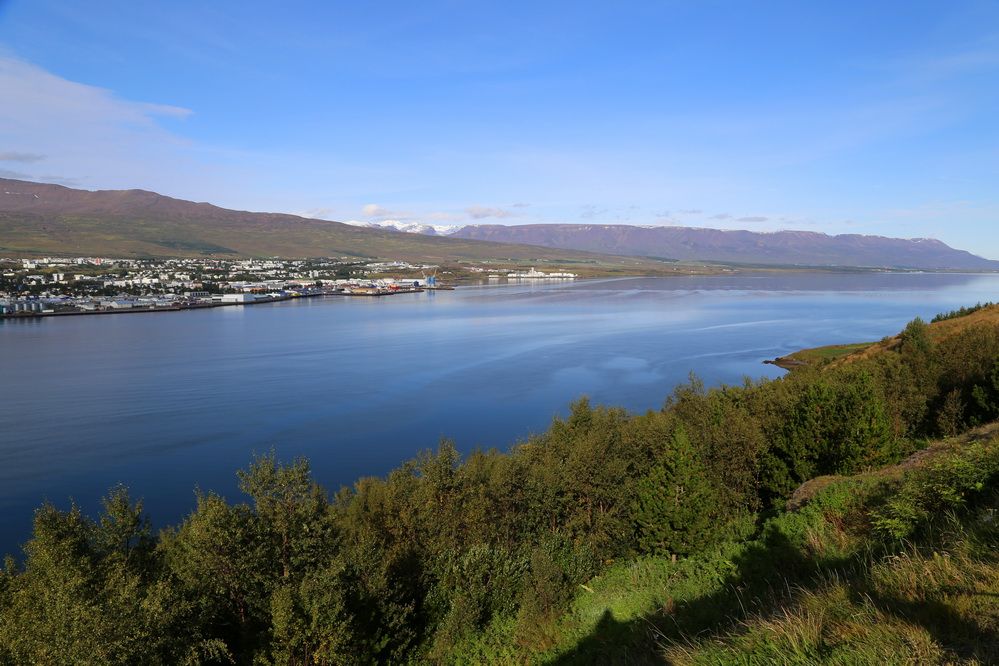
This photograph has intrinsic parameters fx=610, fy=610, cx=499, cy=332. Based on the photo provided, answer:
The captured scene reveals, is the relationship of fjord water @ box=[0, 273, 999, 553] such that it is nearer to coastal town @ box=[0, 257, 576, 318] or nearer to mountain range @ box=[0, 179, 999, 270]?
coastal town @ box=[0, 257, 576, 318]

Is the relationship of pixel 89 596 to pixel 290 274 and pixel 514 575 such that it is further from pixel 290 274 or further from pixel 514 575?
pixel 290 274

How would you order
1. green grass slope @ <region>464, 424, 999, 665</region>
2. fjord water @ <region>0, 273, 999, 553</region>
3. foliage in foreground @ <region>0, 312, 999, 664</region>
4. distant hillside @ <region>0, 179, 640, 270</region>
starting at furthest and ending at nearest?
distant hillside @ <region>0, 179, 640, 270</region>
fjord water @ <region>0, 273, 999, 553</region>
foliage in foreground @ <region>0, 312, 999, 664</region>
green grass slope @ <region>464, 424, 999, 665</region>

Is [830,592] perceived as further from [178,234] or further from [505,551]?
[178,234]

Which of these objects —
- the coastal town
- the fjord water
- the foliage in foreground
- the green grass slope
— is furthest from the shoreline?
the green grass slope

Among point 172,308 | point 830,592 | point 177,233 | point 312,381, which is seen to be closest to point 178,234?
point 177,233

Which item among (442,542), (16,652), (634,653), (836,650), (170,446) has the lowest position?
(170,446)

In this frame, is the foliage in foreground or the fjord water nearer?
the foliage in foreground

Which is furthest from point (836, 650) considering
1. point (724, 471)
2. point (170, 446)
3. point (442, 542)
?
point (170, 446)
